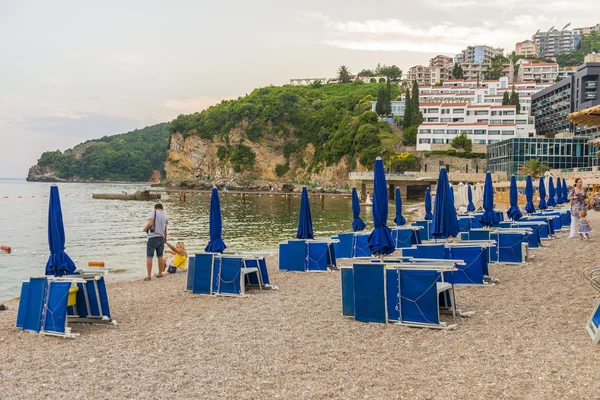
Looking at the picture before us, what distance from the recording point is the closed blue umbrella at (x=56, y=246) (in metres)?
9.45

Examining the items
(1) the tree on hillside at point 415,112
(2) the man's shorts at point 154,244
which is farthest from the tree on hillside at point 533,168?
(2) the man's shorts at point 154,244

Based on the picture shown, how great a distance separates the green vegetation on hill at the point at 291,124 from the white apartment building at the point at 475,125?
43.6 ft

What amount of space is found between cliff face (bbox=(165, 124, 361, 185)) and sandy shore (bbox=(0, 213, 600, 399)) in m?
103

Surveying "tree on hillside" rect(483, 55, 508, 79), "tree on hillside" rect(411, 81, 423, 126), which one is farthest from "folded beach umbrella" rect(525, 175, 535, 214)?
"tree on hillside" rect(483, 55, 508, 79)

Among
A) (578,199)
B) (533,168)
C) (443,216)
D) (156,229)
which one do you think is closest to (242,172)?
(533,168)

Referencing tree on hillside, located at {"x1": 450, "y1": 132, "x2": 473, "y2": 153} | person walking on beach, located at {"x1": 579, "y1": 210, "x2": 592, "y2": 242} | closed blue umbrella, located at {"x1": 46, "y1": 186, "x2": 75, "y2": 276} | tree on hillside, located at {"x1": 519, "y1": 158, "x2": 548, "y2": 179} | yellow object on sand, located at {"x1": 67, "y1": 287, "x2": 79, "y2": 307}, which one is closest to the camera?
yellow object on sand, located at {"x1": 67, "y1": 287, "x2": 79, "y2": 307}

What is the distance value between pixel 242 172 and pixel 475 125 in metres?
58.4

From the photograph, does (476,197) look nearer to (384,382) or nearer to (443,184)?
(443,184)

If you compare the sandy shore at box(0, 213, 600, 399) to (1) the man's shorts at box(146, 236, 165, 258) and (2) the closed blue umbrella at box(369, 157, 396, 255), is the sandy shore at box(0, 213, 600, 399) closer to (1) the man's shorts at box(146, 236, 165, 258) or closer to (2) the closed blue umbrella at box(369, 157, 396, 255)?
(2) the closed blue umbrella at box(369, 157, 396, 255)

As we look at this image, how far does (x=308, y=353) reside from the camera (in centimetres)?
723

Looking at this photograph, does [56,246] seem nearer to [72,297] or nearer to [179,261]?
[72,297]

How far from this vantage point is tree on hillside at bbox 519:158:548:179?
67.6 meters

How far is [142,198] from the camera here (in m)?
82.9

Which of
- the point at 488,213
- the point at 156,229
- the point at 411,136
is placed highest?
the point at 411,136
